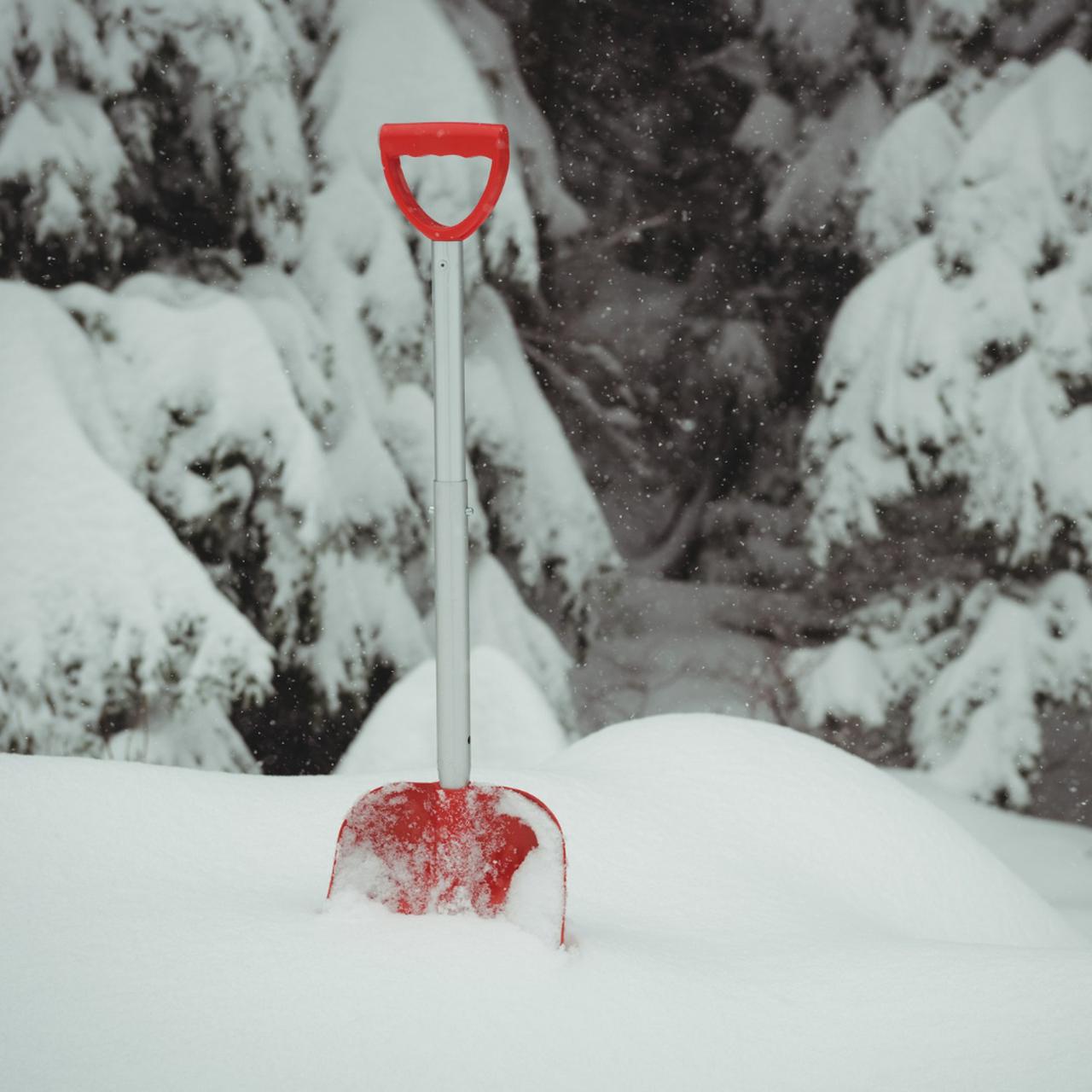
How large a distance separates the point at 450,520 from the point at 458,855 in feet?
1.25

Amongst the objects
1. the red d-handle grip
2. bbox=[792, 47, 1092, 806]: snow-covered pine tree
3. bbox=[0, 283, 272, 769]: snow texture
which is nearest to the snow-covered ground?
the red d-handle grip

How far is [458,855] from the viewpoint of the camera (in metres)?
1.34

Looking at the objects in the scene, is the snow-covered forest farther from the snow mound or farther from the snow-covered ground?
the snow-covered ground

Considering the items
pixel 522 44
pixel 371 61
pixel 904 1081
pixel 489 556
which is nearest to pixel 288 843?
pixel 904 1081

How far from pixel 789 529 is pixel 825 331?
1316 mm

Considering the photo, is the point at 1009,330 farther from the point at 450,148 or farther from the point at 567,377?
the point at 450,148

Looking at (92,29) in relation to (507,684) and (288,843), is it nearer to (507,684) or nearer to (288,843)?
(507,684)

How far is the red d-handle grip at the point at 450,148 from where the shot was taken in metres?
1.33

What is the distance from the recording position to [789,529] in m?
7.82

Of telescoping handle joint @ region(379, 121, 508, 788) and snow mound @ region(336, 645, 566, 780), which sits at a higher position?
telescoping handle joint @ region(379, 121, 508, 788)

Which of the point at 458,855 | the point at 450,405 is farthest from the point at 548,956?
the point at 450,405

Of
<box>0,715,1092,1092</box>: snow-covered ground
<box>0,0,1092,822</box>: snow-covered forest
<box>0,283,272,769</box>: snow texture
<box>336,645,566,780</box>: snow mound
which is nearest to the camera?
<box>0,715,1092,1092</box>: snow-covered ground

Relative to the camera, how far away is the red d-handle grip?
1.33 meters

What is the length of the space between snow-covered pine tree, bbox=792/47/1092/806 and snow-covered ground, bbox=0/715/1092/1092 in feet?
13.6
